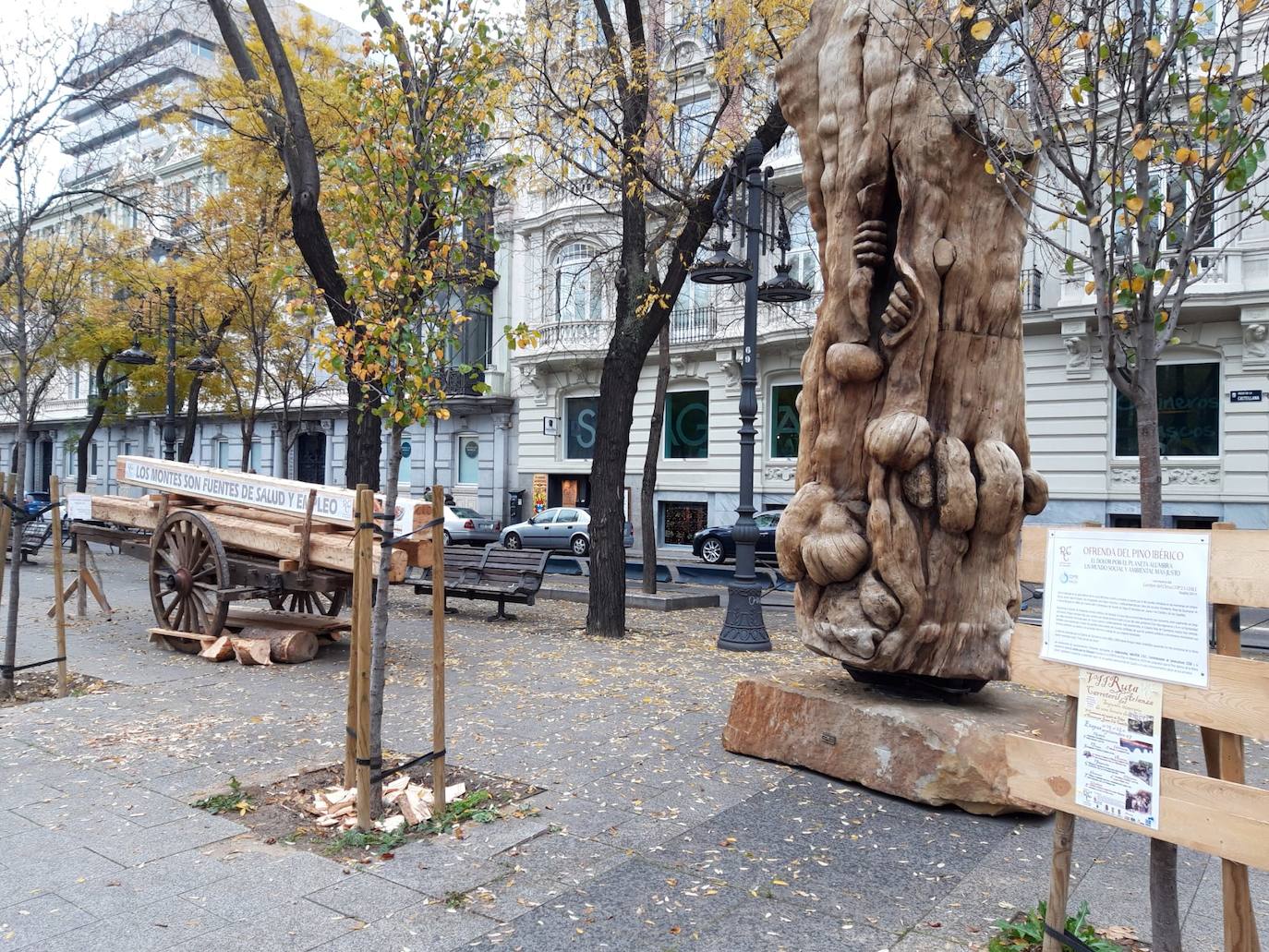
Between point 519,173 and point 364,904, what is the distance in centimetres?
1399

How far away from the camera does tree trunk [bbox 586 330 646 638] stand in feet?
36.1

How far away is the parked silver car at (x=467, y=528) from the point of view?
1046 inches

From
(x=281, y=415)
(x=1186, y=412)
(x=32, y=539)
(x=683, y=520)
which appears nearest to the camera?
(x=1186, y=412)

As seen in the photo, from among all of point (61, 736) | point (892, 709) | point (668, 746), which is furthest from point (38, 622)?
point (892, 709)

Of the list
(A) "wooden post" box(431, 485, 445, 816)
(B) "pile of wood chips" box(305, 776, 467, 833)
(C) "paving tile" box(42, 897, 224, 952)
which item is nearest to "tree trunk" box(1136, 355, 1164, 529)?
(A) "wooden post" box(431, 485, 445, 816)

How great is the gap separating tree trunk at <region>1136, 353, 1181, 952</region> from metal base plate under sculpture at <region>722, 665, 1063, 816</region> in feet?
4.76

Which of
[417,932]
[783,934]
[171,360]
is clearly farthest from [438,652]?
[171,360]

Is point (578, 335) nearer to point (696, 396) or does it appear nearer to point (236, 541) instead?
point (696, 396)

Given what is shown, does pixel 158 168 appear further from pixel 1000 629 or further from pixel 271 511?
pixel 1000 629

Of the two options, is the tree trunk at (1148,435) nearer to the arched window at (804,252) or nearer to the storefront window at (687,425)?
the arched window at (804,252)

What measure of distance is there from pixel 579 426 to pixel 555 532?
15.4 ft

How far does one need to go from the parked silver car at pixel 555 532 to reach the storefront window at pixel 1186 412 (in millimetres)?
11855

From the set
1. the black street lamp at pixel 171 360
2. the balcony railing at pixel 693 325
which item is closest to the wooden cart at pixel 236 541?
the black street lamp at pixel 171 360

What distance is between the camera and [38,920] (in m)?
3.63
